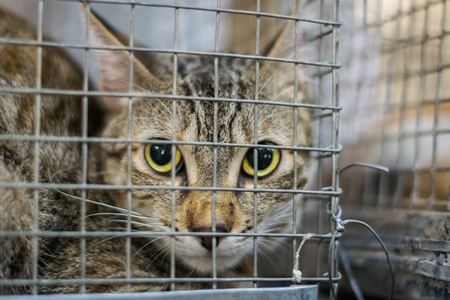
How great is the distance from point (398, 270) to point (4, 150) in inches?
44.3

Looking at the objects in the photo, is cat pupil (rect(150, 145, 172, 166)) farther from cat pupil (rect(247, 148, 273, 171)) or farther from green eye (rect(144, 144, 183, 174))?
cat pupil (rect(247, 148, 273, 171))

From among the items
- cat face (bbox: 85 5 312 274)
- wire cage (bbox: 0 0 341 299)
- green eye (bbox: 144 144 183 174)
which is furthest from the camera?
green eye (bbox: 144 144 183 174)

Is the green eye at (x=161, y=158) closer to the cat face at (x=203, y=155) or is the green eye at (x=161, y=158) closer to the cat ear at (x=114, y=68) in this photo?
the cat face at (x=203, y=155)

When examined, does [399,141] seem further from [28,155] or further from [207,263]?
[28,155]

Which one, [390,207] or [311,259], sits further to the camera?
[311,259]

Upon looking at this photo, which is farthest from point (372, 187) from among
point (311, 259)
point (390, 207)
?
point (311, 259)

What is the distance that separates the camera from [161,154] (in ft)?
4.13

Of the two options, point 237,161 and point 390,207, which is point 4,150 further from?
point 390,207

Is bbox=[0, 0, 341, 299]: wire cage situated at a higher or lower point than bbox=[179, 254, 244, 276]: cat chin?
higher

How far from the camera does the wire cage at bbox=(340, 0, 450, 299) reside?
4.35ft

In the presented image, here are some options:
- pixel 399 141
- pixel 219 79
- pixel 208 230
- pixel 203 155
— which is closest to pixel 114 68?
pixel 219 79

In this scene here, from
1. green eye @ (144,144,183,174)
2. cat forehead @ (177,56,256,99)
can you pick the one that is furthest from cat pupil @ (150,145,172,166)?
cat forehead @ (177,56,256,99)

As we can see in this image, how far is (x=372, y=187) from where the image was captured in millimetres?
2031

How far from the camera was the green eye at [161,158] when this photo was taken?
1.26 m
